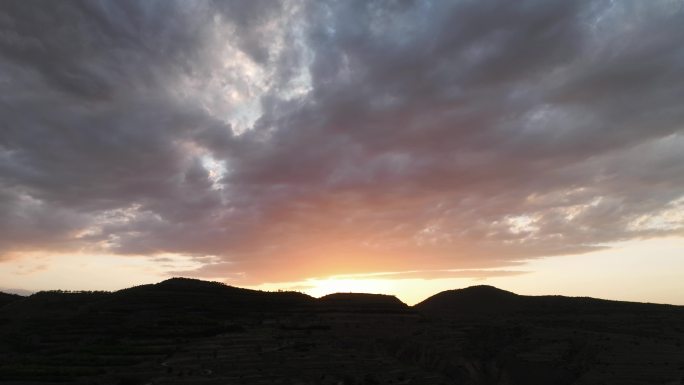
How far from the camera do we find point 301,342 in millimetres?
86688

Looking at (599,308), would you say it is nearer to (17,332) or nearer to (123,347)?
(123,347)

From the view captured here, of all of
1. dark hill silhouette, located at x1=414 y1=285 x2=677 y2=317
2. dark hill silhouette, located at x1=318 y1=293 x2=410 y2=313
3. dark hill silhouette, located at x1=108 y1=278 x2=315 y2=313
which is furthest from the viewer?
dark hill silhouette, located at x1=414 y1=285 x2=677 y2=317

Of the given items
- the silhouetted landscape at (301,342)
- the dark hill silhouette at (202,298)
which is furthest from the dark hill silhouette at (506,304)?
the dark hill silhouette at (202,298)

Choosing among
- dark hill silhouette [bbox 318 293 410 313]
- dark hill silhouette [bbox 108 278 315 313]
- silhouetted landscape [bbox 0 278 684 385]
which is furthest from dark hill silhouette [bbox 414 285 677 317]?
dark hill silhouette [bbox 108 278 315 313]

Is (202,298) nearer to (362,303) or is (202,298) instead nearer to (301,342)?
(301,342)

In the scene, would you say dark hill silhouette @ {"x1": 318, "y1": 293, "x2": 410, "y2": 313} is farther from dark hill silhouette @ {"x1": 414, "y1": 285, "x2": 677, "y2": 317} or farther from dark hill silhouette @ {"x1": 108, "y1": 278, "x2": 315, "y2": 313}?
dark hill silhouette @ {"x1": 414, "y1": 285, "x2": 677, "y2": 317}

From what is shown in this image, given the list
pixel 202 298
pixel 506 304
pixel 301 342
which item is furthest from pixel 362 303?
pixel 506 304

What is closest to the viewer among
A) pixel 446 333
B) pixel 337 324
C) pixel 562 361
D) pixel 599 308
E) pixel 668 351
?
pixel 562 361

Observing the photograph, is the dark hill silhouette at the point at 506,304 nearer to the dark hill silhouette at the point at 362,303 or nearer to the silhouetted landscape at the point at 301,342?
the silhouetted landscape at the point at 301,342

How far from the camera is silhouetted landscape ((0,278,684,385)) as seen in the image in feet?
231

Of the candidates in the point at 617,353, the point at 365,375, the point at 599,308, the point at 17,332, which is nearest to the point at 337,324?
the point at 365,375

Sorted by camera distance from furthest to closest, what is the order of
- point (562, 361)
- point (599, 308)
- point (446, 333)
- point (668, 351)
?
point (599, 308) → point (446, 333) → point (668, 351) → point (562, 361)

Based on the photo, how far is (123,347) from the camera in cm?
7975

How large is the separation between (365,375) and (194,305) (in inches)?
2147
